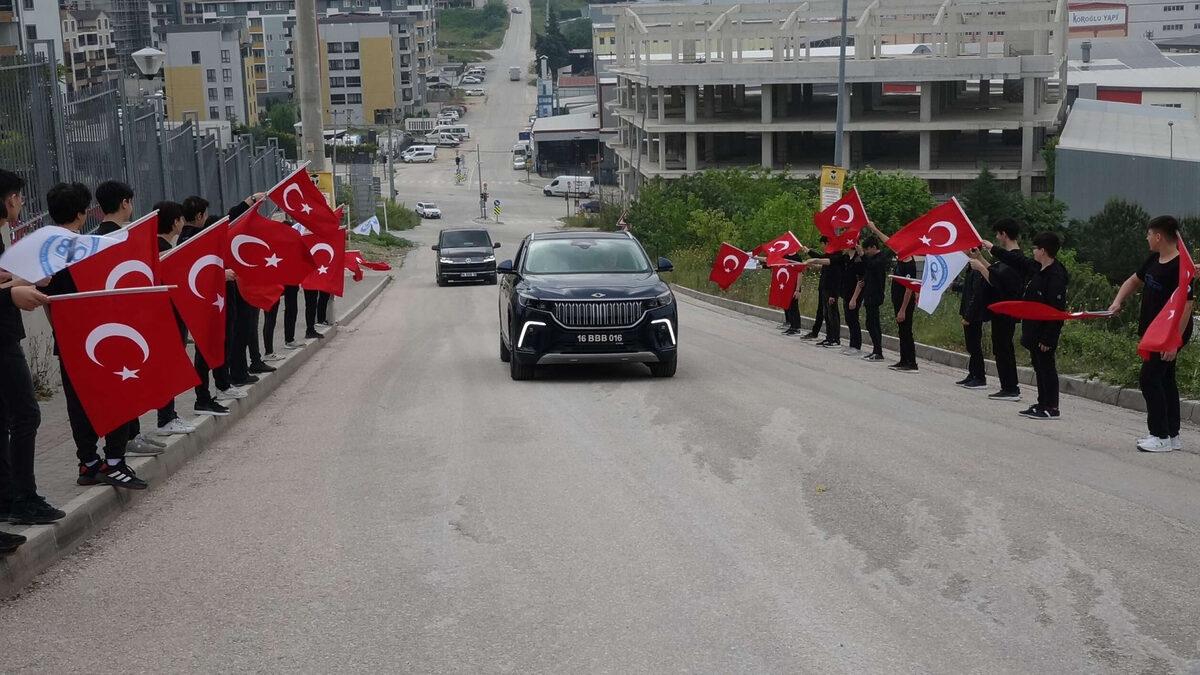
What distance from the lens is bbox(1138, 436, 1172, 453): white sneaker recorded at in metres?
10.8

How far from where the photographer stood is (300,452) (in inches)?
451

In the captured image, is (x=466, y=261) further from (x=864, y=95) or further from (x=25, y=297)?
(x=864, y=95)

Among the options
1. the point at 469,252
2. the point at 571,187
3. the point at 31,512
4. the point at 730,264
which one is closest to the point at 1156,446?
the point at 31,512

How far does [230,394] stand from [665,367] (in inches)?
198

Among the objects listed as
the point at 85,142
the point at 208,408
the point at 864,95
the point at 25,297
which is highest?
the point at 85,142

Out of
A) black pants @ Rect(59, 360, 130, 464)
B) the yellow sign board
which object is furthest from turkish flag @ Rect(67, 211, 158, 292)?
the yellow sign board

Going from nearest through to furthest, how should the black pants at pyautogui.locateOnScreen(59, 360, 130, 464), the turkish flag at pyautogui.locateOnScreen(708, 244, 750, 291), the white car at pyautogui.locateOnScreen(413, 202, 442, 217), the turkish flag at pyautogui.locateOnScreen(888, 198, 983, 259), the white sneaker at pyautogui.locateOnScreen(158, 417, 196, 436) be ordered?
the black pants at pyautogui.locateOnScreen(59, 360, 130, 464) → the white sneaker at pyautogui.locateOnScreen(158, 417, 196, 436) → the turkish flag at pyautogui.locateOnScreen(888, 198, 983, 259) → the turkish flag at pyautogui.locateOnScreen(708, 244, 750, 291) → the white car at pyautogui.locateOnScreen(413, 202, 442, 217)

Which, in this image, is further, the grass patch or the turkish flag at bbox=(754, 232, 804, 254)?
the turkish flag at bbox=(754, 232, 804, 254)

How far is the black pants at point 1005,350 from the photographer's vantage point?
14.0 metres

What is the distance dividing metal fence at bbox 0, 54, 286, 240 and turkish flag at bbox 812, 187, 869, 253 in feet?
34.2

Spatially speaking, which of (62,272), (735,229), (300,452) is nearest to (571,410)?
(300,452)

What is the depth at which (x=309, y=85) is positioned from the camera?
26281 mm

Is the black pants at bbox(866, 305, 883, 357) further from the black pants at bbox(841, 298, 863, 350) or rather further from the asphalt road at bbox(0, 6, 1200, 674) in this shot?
the asphalt road at bbox(0, 6, 1200, 674)

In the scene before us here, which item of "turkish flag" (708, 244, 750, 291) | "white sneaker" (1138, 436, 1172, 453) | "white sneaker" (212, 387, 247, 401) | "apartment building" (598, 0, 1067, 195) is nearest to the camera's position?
"white sneaker" (1138, 436, 1172, 453)
